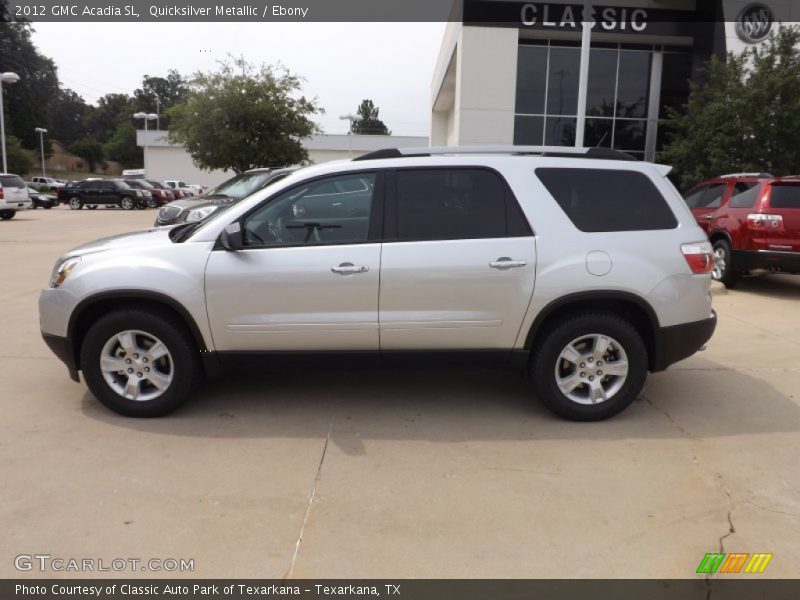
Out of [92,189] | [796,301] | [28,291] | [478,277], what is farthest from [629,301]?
[92,189]

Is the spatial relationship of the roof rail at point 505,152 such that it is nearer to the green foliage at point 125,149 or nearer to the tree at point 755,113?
the tree at point 755,113

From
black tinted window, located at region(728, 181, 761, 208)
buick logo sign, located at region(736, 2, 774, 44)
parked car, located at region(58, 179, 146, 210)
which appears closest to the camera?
black tinted window, located at region(728, 181, 761, 208)

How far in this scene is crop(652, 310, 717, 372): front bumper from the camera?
449cm

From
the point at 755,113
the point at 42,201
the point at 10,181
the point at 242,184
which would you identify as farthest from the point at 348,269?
the point at 42,201

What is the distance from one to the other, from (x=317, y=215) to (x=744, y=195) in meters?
7.89

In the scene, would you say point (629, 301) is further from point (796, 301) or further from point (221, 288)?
point (796, 301)

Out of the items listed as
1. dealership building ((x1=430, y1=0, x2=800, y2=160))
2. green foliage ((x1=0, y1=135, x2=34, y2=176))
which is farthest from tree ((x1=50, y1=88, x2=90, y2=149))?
dealership building ((x1=430, y1=0, x2=800, y2=160))

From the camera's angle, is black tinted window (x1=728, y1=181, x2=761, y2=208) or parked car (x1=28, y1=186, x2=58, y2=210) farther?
parked car (x1=28, y1=186, x2=58, y2=210)

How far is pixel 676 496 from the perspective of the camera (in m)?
3.54

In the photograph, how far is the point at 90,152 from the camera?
90500 millimetres

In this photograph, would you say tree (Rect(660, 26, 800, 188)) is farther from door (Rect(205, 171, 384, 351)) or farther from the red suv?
door (Rect(205, 171, 384, 351))

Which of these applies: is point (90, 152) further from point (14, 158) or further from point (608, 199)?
point (608, 199)

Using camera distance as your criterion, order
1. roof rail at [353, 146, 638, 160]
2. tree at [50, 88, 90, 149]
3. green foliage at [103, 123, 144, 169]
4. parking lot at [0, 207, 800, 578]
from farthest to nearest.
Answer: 1. tree at [50, 88, 90, 149]
2. green foliage at [103, 123, 144, 169]
3. roof rail at [353, 146, 638, 160]
4. parking lot at [0, 207, 800, 578]
